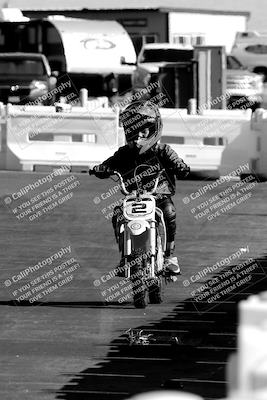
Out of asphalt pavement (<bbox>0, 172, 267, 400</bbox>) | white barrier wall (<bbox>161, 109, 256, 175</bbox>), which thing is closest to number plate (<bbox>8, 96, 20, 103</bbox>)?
white barrier wall (<bbox>161, 109, 256, 175</bbox>)

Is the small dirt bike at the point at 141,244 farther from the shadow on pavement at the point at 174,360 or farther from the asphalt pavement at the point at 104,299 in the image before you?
the shadow on pavement at the point at 174,360

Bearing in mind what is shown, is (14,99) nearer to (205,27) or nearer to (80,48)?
(80,48)

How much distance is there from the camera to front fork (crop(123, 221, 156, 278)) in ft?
36.8

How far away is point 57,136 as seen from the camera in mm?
24406

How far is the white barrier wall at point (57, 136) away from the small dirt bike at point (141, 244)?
11770 millimetres

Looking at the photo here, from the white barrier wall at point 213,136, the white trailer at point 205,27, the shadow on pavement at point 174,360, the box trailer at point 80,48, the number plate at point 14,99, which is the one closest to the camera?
the shadow on pavement at point 174,360

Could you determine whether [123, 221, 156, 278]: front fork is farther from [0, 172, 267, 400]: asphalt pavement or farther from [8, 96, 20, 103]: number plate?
[8, 96, 20, 103]: number plate

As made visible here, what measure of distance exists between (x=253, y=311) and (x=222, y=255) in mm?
10858

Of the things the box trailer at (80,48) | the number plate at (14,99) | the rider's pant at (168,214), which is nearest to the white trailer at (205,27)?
the box trailer at (80,48)

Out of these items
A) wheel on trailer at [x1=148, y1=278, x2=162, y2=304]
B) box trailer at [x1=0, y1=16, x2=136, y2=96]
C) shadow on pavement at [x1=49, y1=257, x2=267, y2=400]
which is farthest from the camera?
box trailer at [x1=0, y1=16, x2=136, y2=96]

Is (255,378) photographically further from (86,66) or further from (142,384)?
(86,66)

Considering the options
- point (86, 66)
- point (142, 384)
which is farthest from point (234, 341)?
point (86, 66)

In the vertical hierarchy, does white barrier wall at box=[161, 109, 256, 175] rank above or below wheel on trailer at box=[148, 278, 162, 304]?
below

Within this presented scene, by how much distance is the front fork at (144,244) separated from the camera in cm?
1122
